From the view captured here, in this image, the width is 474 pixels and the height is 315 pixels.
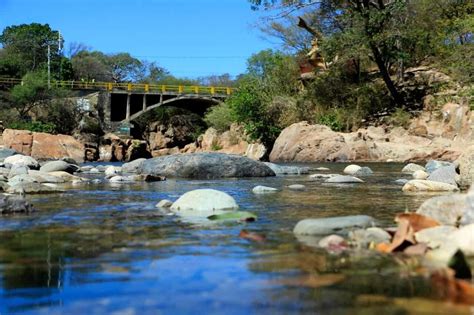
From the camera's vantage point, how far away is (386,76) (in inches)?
1198

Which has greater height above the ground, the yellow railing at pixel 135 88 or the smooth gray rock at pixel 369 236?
the yellow railing at pixel 135 88

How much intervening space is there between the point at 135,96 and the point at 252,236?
58034 mm

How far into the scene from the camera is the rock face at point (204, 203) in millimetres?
5793

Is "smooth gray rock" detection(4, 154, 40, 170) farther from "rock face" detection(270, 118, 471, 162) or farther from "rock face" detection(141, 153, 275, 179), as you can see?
"rock face" detection(270, 118, 471, 162)

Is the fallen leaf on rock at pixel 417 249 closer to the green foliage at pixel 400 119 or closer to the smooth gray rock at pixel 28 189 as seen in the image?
the smooth gray rock at pixel 28 189

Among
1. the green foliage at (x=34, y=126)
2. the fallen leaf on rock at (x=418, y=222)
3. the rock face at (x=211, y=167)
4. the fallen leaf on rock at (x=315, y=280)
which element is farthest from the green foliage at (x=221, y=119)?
the fallen leaf on rock at (x=315, y=280)

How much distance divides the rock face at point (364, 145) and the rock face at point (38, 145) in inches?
722

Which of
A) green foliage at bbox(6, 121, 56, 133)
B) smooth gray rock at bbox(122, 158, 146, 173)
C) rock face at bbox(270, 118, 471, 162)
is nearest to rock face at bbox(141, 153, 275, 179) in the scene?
smooth gray rock at bbox(122, 158, 146, 173)

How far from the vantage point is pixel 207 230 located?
4477 millimetres

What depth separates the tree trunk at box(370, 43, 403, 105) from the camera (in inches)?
1144

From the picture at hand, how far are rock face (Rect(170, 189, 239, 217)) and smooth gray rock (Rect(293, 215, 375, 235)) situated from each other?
1.57 meters

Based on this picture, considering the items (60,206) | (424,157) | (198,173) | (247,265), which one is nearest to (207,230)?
(247,265)

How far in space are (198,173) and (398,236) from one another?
9.49 meters

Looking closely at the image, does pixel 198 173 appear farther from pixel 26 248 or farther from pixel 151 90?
pixel 151 90
